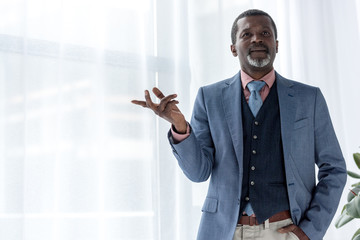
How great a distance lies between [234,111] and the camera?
1592 millimetres

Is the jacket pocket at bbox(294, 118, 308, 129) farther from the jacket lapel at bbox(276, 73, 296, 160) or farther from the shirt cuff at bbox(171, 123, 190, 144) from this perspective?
the shirt cuff at bbox(171, 123, 190, 144)

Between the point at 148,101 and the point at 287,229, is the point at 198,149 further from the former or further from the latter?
the point at 287,229

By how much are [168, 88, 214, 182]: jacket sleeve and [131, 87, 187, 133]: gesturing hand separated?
0.05 meters

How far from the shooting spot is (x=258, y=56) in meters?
1.63

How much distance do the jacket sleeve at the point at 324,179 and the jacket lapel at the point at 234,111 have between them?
276 mm

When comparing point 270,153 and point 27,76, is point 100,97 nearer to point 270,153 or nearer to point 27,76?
point 27,76

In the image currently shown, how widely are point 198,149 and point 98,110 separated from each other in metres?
0.67

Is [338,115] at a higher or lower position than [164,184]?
higher

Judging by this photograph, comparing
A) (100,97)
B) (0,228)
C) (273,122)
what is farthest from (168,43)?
(0,228)

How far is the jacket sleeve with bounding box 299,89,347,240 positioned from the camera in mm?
1516

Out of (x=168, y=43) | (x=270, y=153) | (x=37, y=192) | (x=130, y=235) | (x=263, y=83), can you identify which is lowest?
(x=130, y=235)

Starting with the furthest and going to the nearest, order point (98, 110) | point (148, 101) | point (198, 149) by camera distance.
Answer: point (98, 110), point (198, 149), point (148, 101)

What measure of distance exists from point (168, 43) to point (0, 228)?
3.74 feet

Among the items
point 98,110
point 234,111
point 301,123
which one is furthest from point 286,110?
point 98,110
